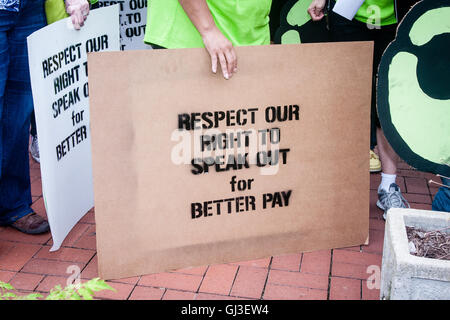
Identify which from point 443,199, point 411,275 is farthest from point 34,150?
point 411,275

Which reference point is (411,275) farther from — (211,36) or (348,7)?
(348,7)

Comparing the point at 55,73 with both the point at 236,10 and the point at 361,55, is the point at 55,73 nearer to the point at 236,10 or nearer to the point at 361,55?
the point at 236,10

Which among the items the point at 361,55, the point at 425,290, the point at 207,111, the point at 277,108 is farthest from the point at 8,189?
the point at 425,290

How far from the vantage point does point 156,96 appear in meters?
2.01

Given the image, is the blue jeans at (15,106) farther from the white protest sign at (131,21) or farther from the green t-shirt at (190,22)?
the white protest sign at (131,21)

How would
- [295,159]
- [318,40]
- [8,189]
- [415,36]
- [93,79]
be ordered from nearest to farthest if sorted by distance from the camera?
1. [415,36]
2. [93,79]
3. [295,159]
4. [8,189]
5. [318,40]

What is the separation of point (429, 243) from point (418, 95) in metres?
0.50

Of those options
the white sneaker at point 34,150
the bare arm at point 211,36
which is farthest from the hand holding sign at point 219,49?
the white sneaker at point 34,150

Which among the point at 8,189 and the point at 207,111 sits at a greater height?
the point at 207,111

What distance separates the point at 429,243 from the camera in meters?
1.67

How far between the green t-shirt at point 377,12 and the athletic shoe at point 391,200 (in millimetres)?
891

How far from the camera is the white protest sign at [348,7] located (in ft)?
7.95

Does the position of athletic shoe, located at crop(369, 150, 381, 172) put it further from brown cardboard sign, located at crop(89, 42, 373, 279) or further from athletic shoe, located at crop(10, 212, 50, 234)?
athletic shoe, located at crop(10, 212, 50, 234)

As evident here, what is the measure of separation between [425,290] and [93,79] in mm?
1356
